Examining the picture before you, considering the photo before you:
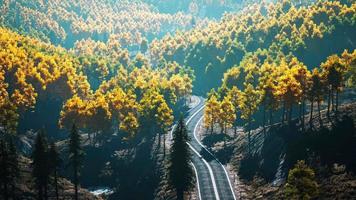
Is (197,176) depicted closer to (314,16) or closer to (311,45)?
(311,45)

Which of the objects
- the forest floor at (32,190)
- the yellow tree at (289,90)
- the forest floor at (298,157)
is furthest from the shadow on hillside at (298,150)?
the forest floor at (32,190)

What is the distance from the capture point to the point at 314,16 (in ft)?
655

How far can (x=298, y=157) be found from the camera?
281ft

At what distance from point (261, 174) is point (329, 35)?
105513 millimetres

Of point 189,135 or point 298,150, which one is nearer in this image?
point 298,150

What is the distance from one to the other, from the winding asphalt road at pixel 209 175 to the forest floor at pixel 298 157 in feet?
6.00

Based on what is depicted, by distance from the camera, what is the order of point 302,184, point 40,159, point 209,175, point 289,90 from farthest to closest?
1. point 289,90
2. point 209,175
3. point 40,159
4. point 302,184

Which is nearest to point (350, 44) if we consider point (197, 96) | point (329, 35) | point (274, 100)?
point (329, 35)

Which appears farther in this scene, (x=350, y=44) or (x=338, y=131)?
(x=350, y=44)

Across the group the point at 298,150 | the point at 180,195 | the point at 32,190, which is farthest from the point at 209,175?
the point at 32,190

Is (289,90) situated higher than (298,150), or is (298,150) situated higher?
(289,90)

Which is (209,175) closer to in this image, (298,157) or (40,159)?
(298,157)

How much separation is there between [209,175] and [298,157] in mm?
20715

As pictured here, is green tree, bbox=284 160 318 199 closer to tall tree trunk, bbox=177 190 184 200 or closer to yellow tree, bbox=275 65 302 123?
tall tree trunk, bbox=177 190 184 200
